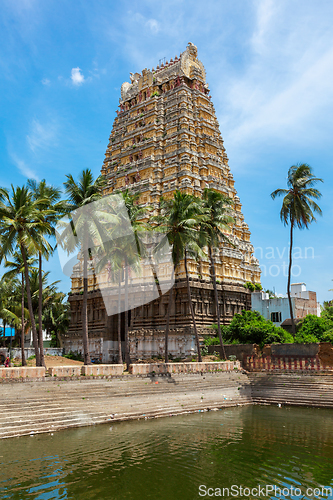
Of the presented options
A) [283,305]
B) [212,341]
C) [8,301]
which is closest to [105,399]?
[212,341]

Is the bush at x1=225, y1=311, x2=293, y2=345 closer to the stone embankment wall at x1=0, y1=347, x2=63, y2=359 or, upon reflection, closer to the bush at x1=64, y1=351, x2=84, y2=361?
the bush at x1=64, y1=351, x2=84, y2=361

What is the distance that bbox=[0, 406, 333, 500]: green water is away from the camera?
9.49 m

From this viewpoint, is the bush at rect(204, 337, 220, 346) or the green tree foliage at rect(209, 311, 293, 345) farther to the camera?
the bush at rect(204, 337, 220, 346)

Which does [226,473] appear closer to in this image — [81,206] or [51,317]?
[81,206]

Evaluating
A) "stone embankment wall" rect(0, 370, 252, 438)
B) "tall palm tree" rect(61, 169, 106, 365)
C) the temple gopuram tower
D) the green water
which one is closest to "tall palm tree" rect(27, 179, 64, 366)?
"tall palm tree" rect(61, 169, 106, 365)

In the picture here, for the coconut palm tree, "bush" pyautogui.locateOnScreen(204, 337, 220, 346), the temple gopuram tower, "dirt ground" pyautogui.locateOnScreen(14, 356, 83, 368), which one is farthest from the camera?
the coconut palm tree

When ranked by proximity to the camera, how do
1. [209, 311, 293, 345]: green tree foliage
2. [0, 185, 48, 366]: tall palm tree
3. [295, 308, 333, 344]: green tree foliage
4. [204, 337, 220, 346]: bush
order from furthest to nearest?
[204, 337, 220, 346]: bush < [209, 311, 293, 345]: green tree foliage < [295, 308, 333, 344]: green tree foliage < [0, 185, 48, 366]: tall palm tree

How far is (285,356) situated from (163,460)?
65.0 feet

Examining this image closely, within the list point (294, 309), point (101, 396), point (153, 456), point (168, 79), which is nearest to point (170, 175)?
point (168, 79)

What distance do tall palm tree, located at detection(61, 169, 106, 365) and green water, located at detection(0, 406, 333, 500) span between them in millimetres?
10436

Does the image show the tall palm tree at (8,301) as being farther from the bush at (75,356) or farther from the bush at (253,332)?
the bush at (253,332)

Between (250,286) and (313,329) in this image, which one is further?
(250,286)

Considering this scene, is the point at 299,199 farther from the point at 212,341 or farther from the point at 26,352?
the point at 26,352

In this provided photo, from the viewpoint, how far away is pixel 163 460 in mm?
11719
